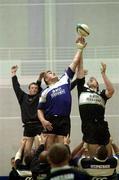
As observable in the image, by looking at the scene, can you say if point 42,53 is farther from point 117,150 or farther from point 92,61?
point 117,150

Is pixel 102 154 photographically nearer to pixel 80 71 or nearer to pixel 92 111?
pixel 92 111

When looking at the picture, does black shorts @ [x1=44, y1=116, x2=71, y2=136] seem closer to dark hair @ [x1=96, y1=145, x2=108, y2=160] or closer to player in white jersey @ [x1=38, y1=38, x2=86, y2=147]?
player in white jersey @ [x1=38, y1=38, x2=86, y2=147]

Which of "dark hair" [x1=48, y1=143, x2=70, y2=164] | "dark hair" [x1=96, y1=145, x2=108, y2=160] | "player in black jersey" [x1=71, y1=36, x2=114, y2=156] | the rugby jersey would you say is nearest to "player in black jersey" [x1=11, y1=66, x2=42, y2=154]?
"player in black jersey" [x1=71, y1=36, x2=114, y2=156]

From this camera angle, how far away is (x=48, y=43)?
770 cm

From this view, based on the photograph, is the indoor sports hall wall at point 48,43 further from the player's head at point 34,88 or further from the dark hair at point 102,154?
the dark hair at point 102,154

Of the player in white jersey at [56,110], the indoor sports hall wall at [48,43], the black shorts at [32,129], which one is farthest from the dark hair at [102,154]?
the indoor sports hall wall at [48,43]

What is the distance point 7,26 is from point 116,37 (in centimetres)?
172

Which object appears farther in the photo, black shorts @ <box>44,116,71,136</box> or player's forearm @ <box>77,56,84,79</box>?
player's forearm @ <box>77,56,84,79</box>

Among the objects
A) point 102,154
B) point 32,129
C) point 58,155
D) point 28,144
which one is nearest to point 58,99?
point 102,154

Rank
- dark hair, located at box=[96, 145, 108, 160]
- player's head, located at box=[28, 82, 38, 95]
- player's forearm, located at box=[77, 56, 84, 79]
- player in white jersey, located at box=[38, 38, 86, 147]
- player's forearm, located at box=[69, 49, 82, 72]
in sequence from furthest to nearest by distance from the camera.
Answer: player's head, located at box=[28, 82, 38, 95], player's forearm, located at box=[77, 56, 84, 79], player's forearm, located at box=[69, 49, 82, 72], player in white jersey, located at box=[38, 38, 86, 147], dark hair, located at box=[96, 145, 108, 160]

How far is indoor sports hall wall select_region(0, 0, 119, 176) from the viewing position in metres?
7.59

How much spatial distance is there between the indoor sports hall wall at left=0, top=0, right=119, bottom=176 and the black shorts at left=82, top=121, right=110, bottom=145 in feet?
5.97

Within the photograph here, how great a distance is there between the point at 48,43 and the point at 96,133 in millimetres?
2523

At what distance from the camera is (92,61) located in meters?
7.64
